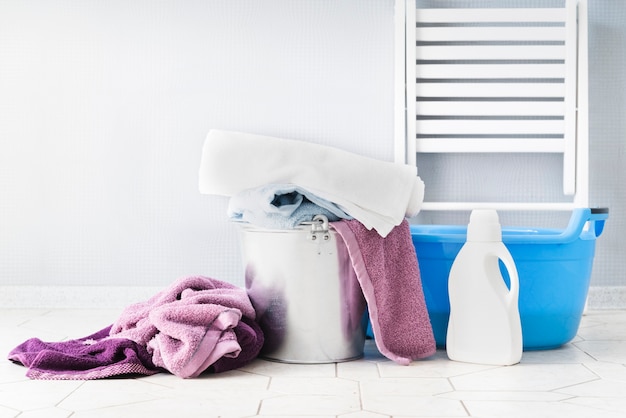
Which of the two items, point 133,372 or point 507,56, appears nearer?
point 133,372

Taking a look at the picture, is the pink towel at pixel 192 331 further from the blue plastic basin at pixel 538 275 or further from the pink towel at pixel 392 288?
the blue plastic basin at pixel 538 275

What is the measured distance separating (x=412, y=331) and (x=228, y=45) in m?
0.99

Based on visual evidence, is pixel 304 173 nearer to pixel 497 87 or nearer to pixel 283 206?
pixel 283 206

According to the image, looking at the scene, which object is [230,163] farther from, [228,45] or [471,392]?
[228,45]

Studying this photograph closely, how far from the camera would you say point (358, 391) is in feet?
3.69

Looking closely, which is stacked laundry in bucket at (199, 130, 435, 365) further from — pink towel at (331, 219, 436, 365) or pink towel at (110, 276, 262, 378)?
pink towel at (110, 276, 262, 378)

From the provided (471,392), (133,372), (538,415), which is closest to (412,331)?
(471,392)

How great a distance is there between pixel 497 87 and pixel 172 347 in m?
1.08

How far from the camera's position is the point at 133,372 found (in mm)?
1215

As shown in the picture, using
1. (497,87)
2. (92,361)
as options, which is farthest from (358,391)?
(497,87)

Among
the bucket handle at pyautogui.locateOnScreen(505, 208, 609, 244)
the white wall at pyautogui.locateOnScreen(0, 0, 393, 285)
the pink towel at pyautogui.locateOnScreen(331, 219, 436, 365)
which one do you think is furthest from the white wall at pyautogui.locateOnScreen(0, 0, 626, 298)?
the pink towel at pyautogui.locateOnScreen(331, 219, 436, 365)

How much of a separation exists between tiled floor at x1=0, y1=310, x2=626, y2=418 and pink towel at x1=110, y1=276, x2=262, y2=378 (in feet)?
0.11

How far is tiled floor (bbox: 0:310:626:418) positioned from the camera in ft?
3.34

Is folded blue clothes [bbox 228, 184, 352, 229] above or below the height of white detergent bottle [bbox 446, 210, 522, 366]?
above
